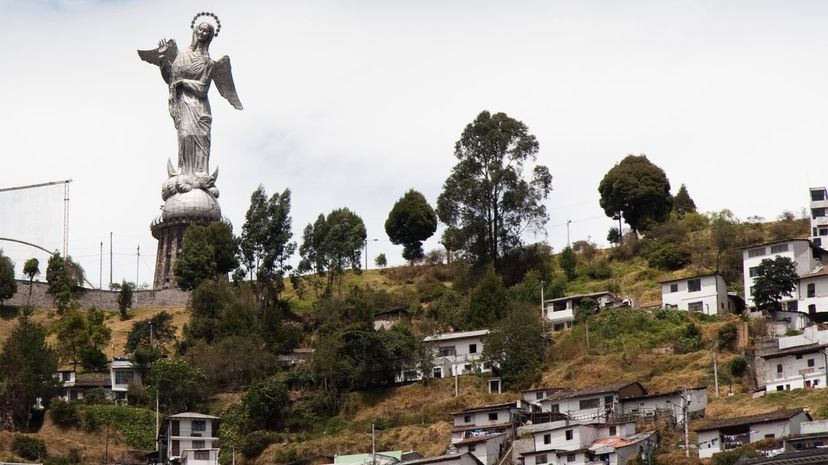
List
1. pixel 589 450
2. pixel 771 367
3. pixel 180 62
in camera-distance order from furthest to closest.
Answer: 1. pixel 180 62
2. pixel 771 367
3. pixel 589 450

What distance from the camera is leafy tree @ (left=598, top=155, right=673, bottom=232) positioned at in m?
98.9

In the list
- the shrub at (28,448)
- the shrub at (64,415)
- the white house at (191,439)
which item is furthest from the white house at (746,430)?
the shrub at (64,415)

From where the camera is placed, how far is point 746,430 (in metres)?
66.3

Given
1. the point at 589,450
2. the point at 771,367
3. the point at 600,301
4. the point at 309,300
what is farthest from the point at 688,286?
the point at 309,300

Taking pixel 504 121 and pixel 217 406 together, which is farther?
pixel 504 121

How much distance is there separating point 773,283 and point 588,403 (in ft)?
37.2

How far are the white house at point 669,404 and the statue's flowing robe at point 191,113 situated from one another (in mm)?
38964

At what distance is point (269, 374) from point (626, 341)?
15.7m

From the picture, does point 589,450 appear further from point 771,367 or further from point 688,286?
point 688,286

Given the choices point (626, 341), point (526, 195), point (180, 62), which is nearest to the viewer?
point (626, 341)

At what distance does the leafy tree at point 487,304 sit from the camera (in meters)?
84.5

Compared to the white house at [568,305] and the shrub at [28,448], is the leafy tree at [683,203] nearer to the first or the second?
the white house at [568,305]

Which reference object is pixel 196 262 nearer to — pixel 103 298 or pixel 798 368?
pixel 103 298

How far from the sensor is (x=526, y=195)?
9175 centimetres
